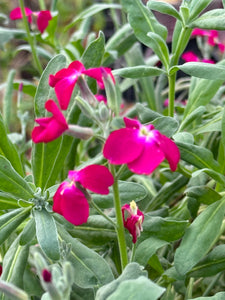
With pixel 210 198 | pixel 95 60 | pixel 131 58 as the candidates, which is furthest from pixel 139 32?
pixel 131 58

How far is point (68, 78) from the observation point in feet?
2.01

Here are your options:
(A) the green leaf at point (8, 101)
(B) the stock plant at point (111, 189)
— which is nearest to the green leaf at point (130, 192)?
(B) the stock plant at point (111, 189)

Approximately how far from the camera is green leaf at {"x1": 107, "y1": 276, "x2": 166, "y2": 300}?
458mm

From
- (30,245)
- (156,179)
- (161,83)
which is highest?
(30,245)

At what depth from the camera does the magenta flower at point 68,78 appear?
0.60 metres

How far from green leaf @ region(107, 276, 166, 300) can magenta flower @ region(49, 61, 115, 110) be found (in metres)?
0.22

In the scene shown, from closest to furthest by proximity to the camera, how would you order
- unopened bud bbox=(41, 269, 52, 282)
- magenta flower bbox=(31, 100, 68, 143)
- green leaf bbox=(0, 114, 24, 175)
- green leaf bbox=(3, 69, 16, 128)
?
unopened bud bbox=(41, 269, 52, 282), magenta flower bbox=(31, 100, 68, 143), green leaf bbox=(0, 114, 24, 175), green leaf bbox=(3, 69, 16, 128)

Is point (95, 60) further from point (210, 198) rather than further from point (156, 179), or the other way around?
point (156, 179)

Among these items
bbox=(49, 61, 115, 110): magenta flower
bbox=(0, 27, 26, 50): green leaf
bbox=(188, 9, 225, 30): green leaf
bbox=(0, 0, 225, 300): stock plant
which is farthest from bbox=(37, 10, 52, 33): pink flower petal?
bbox=(49, 61, 115, 110): magenta flower

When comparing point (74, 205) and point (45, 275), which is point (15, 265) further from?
point (45, 275)

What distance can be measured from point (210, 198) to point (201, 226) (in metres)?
0.07

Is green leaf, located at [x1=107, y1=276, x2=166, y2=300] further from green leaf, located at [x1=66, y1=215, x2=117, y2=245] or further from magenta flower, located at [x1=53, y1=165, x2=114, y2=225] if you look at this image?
green leaf, located at [x1=66, y1=215, x2=117, y2=245]

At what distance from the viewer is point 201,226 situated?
2.45 ft

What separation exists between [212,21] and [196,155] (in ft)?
0.63
